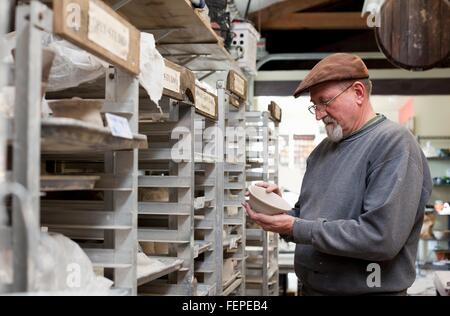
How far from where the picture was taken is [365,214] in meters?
2.10

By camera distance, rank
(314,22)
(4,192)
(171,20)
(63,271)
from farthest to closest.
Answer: (314,22) < (171,20) < (63,271) < (4,192)

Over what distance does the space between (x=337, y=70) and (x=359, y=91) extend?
132mm

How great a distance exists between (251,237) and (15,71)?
355 cm

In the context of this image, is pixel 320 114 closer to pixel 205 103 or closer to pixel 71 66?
pixel 205 103

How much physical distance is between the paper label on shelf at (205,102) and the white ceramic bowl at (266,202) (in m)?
0.51

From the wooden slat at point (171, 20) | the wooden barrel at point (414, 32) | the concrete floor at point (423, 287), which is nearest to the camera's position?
the wooden slat at point (171, 20)

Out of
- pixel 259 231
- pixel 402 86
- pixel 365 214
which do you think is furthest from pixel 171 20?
pixel 402 86

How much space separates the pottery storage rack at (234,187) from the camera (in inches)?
137

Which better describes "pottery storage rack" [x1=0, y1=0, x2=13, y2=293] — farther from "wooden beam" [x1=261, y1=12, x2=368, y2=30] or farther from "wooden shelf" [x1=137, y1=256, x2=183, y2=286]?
"wooden beam" [x1=261, y1=12, x2=368, y2=30]

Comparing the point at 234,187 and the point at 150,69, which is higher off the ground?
the point at 150,69

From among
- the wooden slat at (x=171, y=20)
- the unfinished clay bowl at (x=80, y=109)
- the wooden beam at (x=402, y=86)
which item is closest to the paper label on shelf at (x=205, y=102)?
the wooden slat at (x=171, y=20)

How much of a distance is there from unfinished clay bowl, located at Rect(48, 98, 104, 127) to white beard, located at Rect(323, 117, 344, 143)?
1.10 m

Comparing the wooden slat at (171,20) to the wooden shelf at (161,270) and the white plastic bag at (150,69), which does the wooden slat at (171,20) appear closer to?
the white plastic bag at (150,69)
